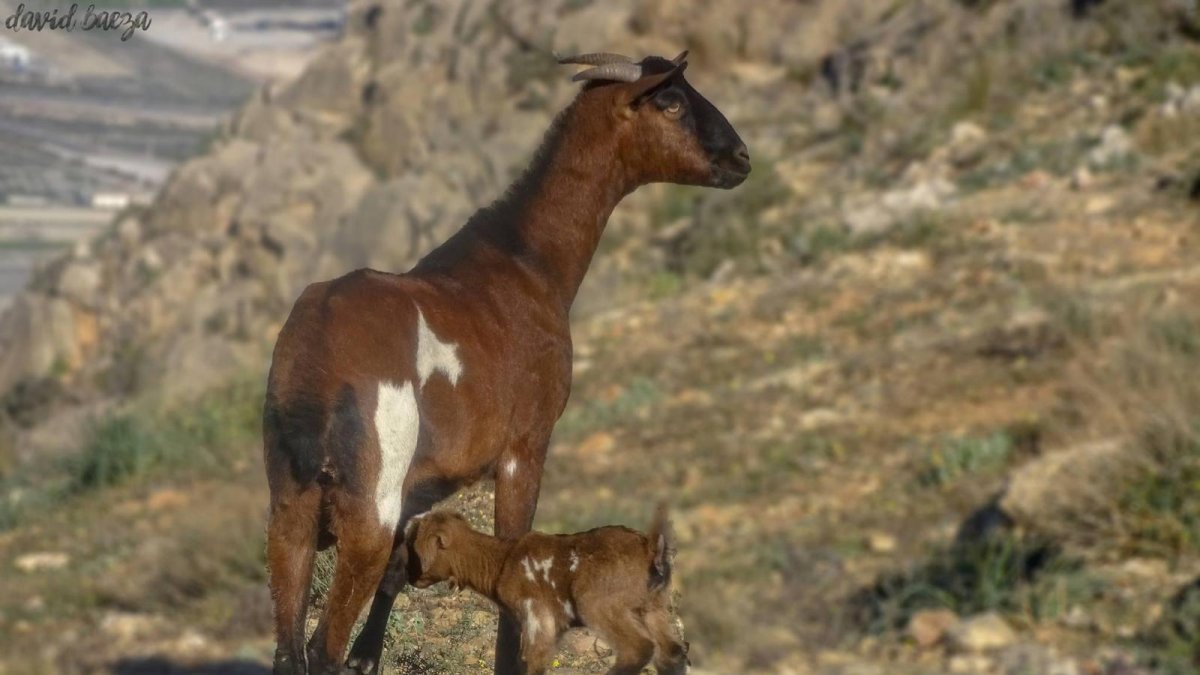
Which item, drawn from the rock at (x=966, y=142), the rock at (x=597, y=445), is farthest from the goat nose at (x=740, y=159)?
the rock at (x=966, y=142)

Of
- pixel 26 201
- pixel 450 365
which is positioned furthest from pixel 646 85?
pixel 26 201

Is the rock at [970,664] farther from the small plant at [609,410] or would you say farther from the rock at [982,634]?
the small plant at [609,410]

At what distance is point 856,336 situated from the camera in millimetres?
19547

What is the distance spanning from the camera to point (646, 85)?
4.42 metres

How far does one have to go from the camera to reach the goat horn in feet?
14.5

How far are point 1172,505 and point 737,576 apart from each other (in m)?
3.56

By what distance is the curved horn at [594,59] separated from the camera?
4230 mm

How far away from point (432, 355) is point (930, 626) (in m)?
9.59

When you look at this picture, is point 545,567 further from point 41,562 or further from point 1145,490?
point 41,562

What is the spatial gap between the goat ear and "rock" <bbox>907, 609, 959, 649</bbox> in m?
8.80

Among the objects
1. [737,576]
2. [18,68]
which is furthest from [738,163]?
[18,68]

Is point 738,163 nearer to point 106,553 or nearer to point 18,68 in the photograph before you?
point 106,553

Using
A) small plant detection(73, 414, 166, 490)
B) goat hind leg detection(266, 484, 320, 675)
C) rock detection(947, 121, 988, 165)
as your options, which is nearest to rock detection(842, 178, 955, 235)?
rock detection(947, 121, 988, 165)

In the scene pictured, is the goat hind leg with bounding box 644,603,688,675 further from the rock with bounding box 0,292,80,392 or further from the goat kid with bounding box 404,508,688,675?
the rock with bounding box 0,292,80,392
